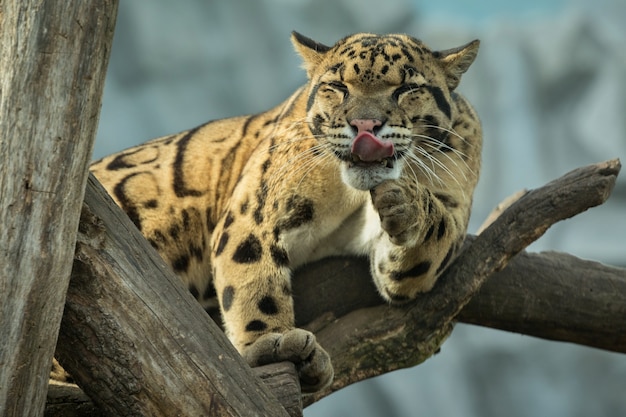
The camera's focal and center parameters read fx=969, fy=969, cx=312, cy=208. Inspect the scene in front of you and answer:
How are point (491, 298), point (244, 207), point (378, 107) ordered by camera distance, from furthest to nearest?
point (491, 298) → point (244, 207) → point (378, 107)

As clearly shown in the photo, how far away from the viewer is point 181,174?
18.5 ft

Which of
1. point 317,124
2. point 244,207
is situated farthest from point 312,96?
point 244,207

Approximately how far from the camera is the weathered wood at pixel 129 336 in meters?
3.20

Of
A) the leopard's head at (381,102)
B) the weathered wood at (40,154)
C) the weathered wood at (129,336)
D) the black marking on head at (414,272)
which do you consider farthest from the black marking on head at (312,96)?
the weathered wood at (40,154)

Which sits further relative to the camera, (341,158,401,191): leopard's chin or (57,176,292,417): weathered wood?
(341,158,401,191): leopard's chin

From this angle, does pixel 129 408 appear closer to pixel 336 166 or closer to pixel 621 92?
pixel 336 166

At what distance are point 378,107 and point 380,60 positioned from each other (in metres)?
0.31

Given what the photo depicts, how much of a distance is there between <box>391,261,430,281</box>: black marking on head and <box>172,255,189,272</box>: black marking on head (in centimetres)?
125

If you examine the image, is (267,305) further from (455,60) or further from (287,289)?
(455,60)

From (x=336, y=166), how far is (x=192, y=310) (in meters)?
1.67

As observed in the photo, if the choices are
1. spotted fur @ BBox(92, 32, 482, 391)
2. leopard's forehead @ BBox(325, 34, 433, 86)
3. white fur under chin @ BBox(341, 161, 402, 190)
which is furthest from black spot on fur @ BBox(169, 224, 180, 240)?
white fur under chin @ BBox(341, 161, 402, 190)

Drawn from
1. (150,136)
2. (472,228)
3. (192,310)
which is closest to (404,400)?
(472,228)

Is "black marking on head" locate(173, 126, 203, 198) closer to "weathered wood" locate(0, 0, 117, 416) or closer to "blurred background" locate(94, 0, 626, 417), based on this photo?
"weathered wood" locate(0, 0, 117, 416)

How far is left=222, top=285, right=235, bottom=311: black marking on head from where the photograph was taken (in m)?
4.89
